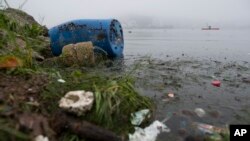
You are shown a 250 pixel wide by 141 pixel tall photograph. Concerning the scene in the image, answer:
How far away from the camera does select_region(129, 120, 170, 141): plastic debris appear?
3.17m

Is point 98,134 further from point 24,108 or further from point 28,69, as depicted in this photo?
point 28,69

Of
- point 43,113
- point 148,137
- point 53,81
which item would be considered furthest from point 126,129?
point 53,81

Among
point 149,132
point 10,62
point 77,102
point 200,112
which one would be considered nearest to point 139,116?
point 149,132

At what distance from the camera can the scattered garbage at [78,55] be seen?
7156 millimetres

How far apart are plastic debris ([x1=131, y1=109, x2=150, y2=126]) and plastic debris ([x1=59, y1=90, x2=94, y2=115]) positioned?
531 mm

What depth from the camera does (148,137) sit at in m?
3.21

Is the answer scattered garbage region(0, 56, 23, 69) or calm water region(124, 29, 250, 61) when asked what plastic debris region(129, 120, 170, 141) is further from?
calm water region(124, 29, 250, 61)

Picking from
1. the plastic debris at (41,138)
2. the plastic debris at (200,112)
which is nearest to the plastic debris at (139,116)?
the plastic debris at (200,112)

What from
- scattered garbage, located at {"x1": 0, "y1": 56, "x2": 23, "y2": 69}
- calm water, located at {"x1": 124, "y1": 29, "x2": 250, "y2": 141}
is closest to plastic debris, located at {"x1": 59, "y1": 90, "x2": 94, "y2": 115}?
calm water, located at {"x1": 124, "y1": 29, "x2": 250, "y2": 141}

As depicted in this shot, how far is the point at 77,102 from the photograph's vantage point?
3154 millimetres

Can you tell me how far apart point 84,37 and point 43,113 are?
516cm

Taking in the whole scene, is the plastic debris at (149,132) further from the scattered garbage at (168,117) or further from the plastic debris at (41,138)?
the plastic debris at (41,138)

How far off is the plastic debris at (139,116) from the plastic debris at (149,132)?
10 cm

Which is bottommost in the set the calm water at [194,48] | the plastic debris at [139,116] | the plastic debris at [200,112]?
the calm water at [194,48]
